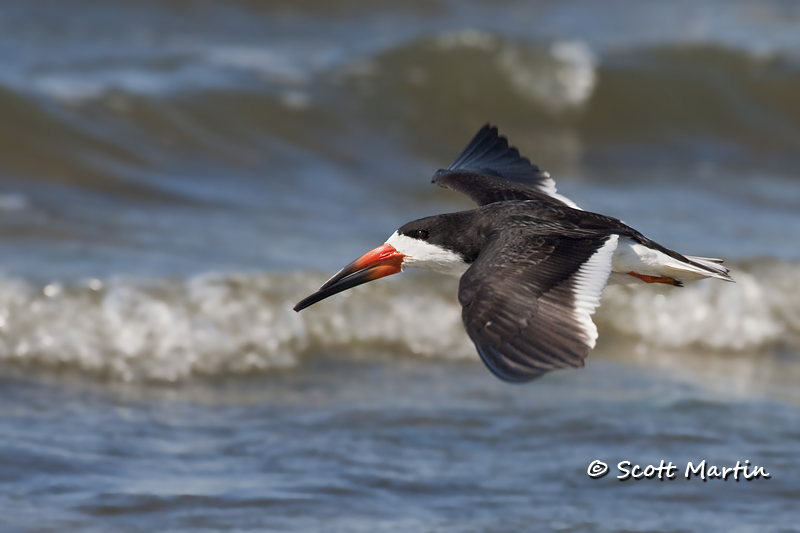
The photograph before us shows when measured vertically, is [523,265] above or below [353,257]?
below

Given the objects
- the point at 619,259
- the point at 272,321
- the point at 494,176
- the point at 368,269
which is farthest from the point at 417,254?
the point at 272,321

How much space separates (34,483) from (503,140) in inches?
135

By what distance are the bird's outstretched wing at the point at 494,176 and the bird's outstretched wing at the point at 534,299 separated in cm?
121

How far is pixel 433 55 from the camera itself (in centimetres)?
1488

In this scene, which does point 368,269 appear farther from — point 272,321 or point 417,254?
point 272,321

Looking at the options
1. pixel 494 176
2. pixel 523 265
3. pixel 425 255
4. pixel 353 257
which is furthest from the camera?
pixel 353 257

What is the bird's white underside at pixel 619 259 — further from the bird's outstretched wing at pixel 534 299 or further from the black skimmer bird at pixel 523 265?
the bird's outstretched wing at pixel 534 299

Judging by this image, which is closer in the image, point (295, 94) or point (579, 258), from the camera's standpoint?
point (579, 258)

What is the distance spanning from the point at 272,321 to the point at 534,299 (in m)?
4.30

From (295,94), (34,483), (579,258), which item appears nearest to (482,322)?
(579,258)

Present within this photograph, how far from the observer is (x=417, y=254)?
5.40 meters

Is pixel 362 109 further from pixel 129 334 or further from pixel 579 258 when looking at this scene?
pixel 579 258

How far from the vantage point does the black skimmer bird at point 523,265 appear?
4207 millimetres

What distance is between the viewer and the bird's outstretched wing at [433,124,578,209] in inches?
251
